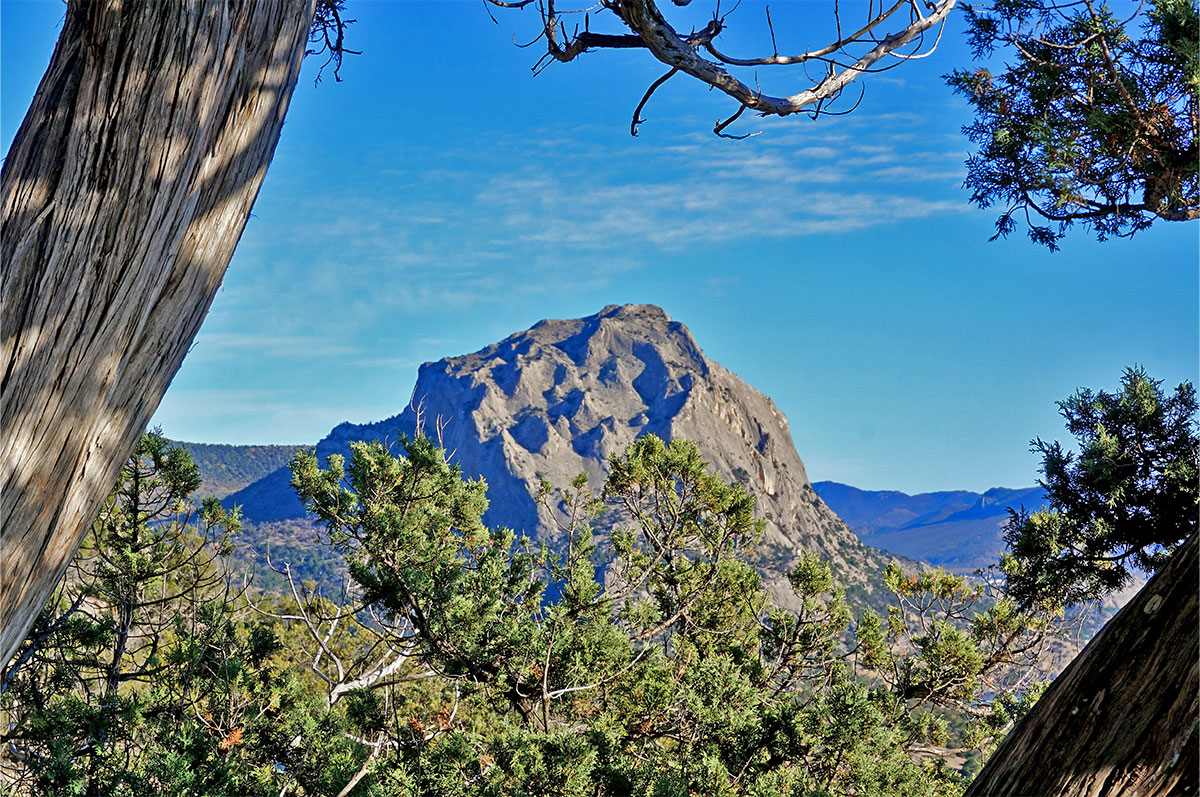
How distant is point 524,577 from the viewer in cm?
644

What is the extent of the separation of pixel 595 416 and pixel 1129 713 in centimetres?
11678

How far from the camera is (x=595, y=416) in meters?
118

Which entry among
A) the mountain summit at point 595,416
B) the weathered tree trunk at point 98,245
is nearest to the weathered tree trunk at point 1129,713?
the weathered tree trunk at point 98,245

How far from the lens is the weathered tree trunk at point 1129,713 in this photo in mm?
1016

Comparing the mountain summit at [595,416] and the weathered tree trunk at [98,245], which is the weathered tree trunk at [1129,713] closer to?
the weathered tree trunk at [98,245]

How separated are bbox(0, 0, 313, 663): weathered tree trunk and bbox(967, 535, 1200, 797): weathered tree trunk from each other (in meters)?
1.31

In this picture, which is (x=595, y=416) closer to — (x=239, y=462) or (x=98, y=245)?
(x=239, y=462)

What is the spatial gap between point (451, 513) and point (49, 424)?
615cm

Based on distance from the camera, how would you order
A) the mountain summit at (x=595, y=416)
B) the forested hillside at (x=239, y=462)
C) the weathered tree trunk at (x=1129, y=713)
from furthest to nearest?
the mountain summit at (x=595, y=416) → the forested hillside at (x=239, y=462) → the weathered tree trunk at (x=1129, y=713)

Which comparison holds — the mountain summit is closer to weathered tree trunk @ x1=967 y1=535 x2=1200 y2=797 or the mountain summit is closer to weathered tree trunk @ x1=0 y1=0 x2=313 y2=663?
weathered tree trunk @ x1=0 y1=0 x2=313 y2=663

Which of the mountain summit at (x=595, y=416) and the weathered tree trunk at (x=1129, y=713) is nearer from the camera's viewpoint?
the weathered tree trunk at (x=1129, y=713)

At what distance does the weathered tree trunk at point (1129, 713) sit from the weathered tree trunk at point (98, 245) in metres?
1.31

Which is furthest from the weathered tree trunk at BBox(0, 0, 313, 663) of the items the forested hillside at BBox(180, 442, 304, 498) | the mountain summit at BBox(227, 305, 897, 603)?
the forested hillside at BBox(180, 442, 304, 498)

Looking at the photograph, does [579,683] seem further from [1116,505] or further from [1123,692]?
[1123,692]
